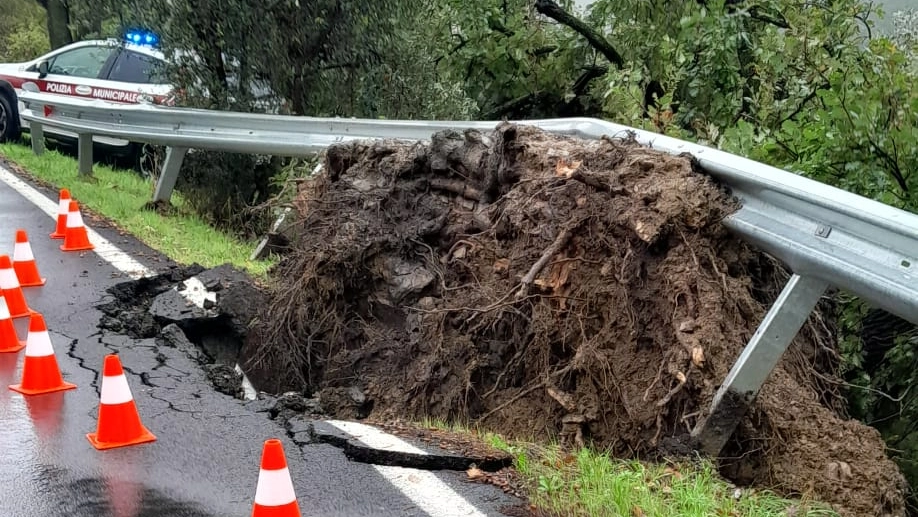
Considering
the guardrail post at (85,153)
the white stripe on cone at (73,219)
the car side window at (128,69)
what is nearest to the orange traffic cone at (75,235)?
the white stripe on cone at (73,219)

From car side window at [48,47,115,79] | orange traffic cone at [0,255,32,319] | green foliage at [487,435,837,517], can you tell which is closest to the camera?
green foliage at [487,435,837,517]

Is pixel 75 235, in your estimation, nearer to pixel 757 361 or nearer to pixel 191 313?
pixel 191 313

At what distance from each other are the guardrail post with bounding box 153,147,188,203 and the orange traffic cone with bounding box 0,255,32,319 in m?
3.01

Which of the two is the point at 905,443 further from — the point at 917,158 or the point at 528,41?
the point at 528,41

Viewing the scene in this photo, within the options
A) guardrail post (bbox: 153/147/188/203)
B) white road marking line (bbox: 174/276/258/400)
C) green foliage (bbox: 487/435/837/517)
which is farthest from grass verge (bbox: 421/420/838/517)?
guardrail post (bbox: 153/147/188/203)

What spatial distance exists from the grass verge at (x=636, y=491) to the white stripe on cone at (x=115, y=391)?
1.98 meters

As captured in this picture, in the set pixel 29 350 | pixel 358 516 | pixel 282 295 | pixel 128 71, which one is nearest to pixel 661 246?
pixel 358 516

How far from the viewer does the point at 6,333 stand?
5891mm

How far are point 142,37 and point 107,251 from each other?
2954 mm

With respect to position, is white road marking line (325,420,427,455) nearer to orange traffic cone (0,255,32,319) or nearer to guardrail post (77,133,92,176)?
orange traffic cone (0,255,32,319)

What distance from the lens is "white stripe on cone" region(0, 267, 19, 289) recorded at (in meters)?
6.46

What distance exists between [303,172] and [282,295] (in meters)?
2.61

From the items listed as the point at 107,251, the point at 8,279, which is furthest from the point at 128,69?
the point at 8,279

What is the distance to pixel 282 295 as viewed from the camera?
6211 millimetres
